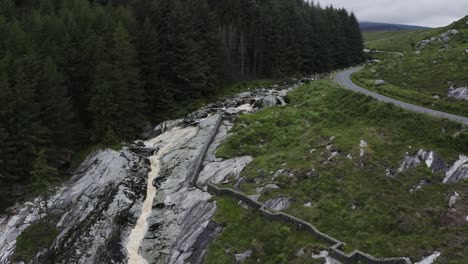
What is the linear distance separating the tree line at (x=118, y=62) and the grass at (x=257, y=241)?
725 inches

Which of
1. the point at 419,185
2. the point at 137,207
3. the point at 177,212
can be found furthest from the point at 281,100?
the point at 419,185

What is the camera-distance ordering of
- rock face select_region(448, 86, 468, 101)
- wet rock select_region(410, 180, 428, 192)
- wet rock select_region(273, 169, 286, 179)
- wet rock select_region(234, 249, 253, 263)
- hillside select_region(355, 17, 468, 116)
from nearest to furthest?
wet rock select_region(234, 249, 253, 263) → wet rock select_region(410, 180, 428, 192) → wet rock select_region(273, 169, 286, 179) → rock face select_region(448, 86, 468, 101) → hillside select_region(355, 17, 468, 116)

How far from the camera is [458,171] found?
96.0ft

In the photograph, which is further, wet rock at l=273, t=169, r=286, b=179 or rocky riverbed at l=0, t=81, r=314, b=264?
wet rock at l=273, t=169, r=286, b=179

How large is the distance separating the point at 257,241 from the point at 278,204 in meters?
4.51

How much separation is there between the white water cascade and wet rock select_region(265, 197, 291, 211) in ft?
35.1

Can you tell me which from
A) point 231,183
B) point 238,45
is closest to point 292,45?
point 238,45

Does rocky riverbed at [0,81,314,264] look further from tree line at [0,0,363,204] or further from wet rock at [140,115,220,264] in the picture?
tree line at [0,0,363,204]

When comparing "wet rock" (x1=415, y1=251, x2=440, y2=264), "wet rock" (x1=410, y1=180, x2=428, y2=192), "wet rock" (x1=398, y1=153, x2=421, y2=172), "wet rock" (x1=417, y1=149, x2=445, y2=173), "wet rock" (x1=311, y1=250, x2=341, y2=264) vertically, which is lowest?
"wet rock" (x1=311, y1=250, x2=341, y2=264)

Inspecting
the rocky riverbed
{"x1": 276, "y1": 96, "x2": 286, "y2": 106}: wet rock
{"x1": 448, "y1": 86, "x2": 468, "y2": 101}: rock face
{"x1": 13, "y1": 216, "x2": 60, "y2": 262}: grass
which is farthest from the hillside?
{"x1": 13, "y1": 216, "x2": 60, "y2": 262}: grass

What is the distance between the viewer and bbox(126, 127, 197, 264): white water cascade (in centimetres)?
3164

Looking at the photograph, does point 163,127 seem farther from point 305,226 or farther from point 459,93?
point 459,93

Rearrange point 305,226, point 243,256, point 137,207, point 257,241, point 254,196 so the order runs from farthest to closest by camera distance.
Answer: point 137,207 < point 254,196 < point 257,241 < point 305,226 < point 243,256

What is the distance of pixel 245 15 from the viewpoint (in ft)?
307
